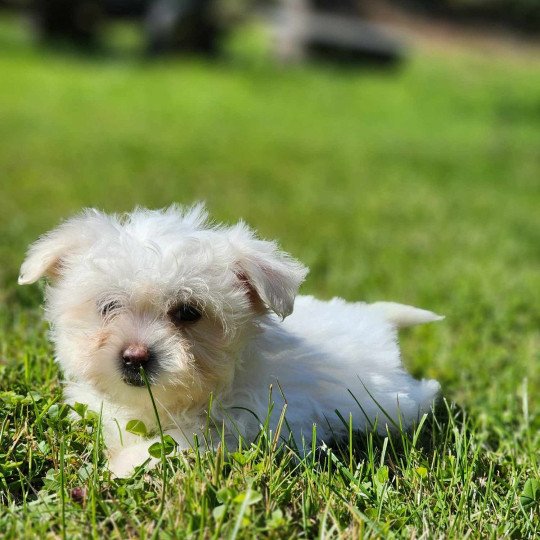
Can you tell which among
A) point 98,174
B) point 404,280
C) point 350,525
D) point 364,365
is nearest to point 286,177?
point 98,174

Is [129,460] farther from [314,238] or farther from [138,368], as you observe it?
[314,238]

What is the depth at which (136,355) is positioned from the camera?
2896mm

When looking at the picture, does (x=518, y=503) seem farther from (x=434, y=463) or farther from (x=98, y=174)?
(x=98, y=174)

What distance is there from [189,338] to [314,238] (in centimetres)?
444

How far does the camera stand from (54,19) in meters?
21.8

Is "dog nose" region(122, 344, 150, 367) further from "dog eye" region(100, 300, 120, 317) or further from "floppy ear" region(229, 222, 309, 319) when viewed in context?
"floppy ear" region(229, 222, 309, 319)

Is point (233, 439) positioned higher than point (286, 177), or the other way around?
point (233, 439)

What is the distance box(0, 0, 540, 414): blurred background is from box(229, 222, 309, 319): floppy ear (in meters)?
1.67

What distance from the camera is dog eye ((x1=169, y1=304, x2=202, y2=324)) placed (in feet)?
9.95

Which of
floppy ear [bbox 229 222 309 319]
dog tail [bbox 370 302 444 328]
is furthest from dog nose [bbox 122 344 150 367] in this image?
dog tail [bbox 370 302 444 328]

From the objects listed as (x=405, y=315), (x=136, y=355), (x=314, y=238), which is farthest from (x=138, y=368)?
(x=314, y=238)

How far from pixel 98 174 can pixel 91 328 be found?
642cm

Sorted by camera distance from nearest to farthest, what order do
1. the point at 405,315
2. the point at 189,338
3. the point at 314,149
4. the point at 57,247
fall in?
the point at 189,338 → the point at 57,247 → the point at 405,315 → the point at 314,149

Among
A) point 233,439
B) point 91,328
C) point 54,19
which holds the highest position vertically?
point 91,328
